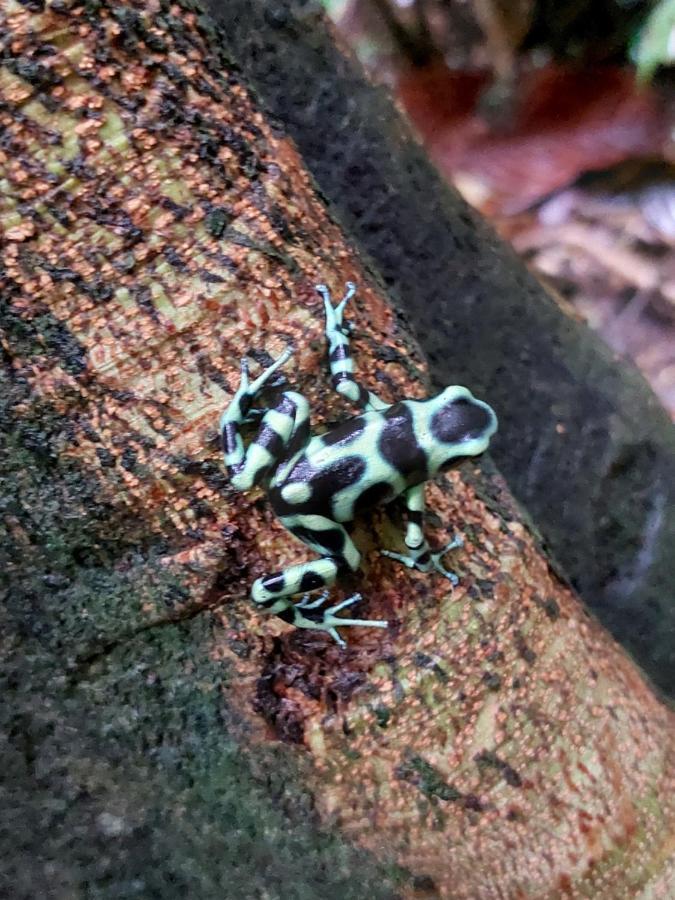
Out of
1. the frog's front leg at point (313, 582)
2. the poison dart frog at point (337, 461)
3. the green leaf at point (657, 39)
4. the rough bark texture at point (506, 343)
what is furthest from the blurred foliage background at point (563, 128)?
the frog's front leg at point (313, 582)

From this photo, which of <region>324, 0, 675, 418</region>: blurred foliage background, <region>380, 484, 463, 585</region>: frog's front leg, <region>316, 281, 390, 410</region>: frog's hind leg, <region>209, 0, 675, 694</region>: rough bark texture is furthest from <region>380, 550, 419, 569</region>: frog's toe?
<region>324, 0, 675, 418</region>: blurred foliage background

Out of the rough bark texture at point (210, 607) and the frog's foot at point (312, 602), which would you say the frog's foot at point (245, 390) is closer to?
the rough bark texture at point (210, 607)

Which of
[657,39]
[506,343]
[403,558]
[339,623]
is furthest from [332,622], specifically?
[657,39]

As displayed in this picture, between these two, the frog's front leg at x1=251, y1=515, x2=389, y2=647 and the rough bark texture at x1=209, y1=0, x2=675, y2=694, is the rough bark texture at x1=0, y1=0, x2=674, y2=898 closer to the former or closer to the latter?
the frog's front leg at x1=251, y1=515, x2=389, y2=647

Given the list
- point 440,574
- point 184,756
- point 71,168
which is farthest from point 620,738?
point 71,168

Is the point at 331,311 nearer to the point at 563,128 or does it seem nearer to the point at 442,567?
the point at 442,567

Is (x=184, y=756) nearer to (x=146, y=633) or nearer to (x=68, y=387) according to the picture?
(x=146, y=633)
